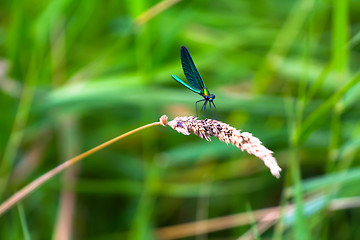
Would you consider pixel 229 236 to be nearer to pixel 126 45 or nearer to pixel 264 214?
pixel 264 214

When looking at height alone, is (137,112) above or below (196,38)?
below

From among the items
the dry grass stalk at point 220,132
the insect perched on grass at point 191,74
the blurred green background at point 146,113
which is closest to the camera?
the dry grass stalk at point 220,132

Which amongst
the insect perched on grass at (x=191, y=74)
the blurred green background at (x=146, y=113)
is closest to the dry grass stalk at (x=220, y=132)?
the insect perched on grass at (x=191, y=74)

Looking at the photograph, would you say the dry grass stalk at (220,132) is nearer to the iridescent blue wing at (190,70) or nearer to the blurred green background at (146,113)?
the iridescent blue wing at (190,70)

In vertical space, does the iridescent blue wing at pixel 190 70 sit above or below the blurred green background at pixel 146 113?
below

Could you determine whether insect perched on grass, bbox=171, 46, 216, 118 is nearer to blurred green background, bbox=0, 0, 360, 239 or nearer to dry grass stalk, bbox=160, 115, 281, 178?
dry grass stalk, bbox=160, 115, 281, 178

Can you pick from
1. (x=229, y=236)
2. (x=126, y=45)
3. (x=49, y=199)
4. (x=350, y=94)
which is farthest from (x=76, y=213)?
(x=350, y=94)

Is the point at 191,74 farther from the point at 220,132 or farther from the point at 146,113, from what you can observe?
the point at 146,113

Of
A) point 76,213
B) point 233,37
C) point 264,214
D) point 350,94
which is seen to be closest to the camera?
point 350,94
